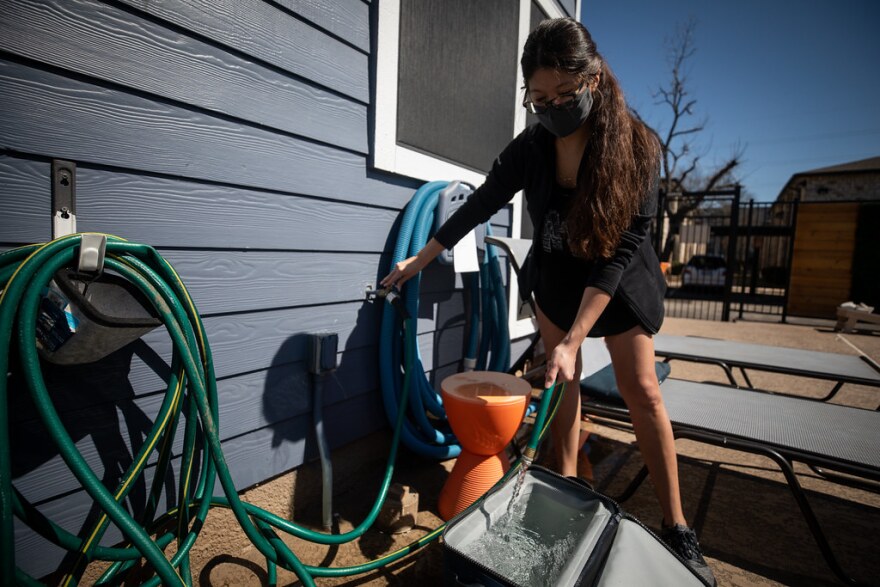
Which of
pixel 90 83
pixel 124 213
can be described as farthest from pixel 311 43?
pixel 124 213

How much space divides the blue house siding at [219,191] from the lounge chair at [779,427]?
1.04 m

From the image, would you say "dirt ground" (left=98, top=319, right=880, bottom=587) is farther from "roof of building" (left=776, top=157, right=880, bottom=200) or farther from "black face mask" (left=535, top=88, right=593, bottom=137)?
"roof of building" (left=776, top=157, right=880, bottom=200)

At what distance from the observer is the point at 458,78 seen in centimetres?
237

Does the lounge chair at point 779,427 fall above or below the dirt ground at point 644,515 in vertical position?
above

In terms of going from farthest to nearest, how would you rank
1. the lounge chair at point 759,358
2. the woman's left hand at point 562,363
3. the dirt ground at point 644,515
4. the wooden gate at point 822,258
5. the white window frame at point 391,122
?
the wooden gate at point 822,258 → the lounge chair at point 759,358 → the white window frame at point 391,122 → the dirt ground at point 644,515 → the woman's left hand at point 562,363

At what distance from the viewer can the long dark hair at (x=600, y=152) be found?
1.21m

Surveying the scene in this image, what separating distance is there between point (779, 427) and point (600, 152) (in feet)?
4.72

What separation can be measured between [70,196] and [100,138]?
163 millimetres

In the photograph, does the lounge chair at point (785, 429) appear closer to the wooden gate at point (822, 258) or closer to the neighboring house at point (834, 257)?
the neighboring house at point (834, 257)

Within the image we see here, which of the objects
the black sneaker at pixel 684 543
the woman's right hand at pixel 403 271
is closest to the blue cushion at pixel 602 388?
the black sneaker at pixel 684 543

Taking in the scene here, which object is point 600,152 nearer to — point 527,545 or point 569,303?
point 569,303

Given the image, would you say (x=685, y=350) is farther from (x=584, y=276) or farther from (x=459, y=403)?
(x=459, y=403)

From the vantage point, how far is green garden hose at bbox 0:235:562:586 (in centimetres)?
75

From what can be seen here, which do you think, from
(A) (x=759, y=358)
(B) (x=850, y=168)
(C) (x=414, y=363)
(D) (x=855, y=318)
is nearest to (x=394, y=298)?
(C) (x=414, y=363)
